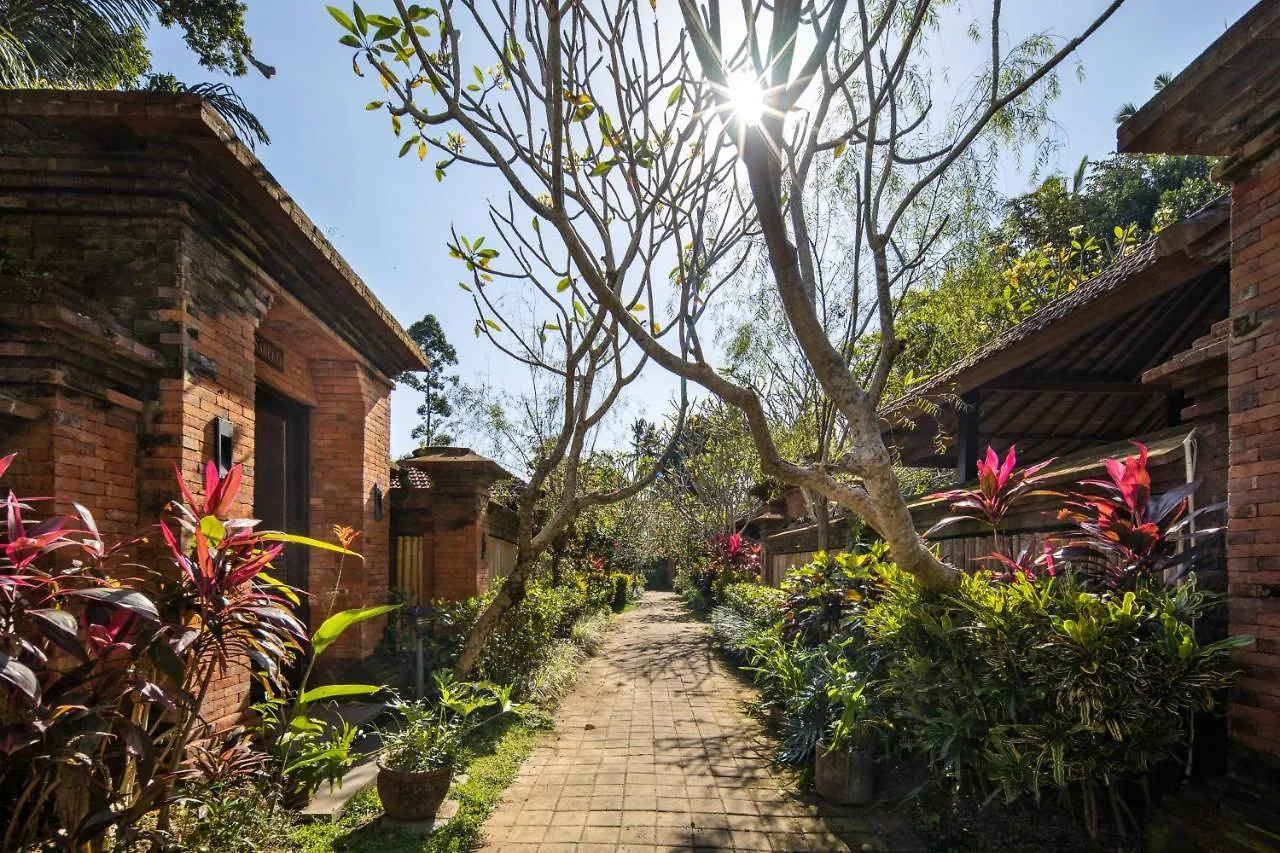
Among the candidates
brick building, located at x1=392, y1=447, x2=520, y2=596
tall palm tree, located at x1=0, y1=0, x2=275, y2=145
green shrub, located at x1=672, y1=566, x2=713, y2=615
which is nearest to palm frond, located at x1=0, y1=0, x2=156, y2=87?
tall palm tree, located at x1=0, y1=0, x2=275, y2=145

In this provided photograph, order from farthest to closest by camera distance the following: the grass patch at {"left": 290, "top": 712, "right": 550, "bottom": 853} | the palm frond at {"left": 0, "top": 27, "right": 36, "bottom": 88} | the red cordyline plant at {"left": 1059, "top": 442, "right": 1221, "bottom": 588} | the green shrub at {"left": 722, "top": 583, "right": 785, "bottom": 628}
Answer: the green shrub at {"left": 722, "top": 583, "right": 785, "bottom": 628} → the palm frond at {"left": 0, "top": 27, "right": 36, "bottom": 88} → the grass patch at {"left": 290, "top": 712, "right": 550, "bottom": 853} → the red cordyline plant at {"left": 1059, "top": 442, "right": 1221, "bottom": 588}

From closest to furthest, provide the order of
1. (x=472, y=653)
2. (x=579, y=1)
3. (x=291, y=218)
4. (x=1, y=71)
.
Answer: (x=579, y=1) → (x=291, y=218) → (x=472, y=653) → (x=1, y=71)

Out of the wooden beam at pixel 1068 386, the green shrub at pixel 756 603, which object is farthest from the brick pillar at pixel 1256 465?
the green shrub at pixel 756 603

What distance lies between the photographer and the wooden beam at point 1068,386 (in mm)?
6383

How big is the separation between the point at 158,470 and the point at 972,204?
26.5 ft

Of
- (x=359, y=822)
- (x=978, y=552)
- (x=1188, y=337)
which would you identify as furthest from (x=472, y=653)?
(x=1188, y=337)

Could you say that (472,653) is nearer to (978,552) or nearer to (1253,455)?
(978,552)

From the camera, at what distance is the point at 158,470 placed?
4020 millimetres

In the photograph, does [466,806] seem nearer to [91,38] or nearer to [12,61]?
[12,61]

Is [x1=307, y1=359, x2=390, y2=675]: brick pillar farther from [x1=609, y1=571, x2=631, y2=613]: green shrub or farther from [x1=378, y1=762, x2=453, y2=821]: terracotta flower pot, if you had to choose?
[x1=609, y1=571, x2=631, y2=613]: green shrub

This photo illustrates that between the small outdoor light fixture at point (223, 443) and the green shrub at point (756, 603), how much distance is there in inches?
214

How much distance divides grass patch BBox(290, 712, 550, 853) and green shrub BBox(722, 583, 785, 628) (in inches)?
145

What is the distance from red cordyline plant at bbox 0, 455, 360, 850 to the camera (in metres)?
2.45

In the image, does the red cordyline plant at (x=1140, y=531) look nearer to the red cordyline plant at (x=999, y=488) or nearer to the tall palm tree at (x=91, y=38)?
the red cordyline plant at (x=999, y=488)
